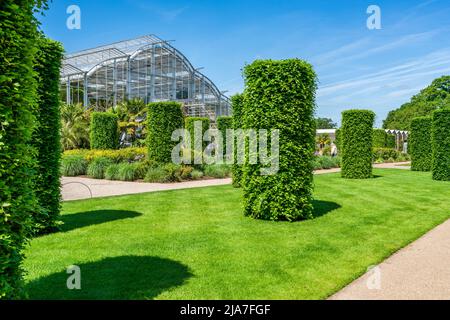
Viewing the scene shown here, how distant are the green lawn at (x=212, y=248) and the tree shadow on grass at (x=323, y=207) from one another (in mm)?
29

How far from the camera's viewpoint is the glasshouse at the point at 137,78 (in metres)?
31.6

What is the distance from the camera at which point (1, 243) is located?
10.5 feet

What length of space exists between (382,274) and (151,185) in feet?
36.7

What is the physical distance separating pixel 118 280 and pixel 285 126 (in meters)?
4.86

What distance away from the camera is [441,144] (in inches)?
695

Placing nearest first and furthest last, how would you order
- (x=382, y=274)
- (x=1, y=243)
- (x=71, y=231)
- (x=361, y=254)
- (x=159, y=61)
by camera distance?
(x=1, y=243)
(x=382, y=274)
(x=361, y=254)
(x=71, y=231)
(x=159, y=61)

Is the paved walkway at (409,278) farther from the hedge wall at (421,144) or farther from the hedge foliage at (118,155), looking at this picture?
the hedge wall at (421,144)

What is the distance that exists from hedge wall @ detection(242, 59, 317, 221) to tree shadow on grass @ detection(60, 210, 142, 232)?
9.83 feet

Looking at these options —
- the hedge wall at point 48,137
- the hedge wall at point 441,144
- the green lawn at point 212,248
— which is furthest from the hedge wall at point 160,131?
the hedge wall at point 441,144

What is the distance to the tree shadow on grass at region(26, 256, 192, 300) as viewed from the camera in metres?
4.25

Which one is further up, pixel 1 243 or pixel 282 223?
pixel 1 243

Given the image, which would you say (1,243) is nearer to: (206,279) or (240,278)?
(206,279)

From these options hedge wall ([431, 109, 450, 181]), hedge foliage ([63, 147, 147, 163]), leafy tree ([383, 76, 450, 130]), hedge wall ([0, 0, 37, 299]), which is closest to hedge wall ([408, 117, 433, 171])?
hedge wall ([431, 109, 450, 181])
